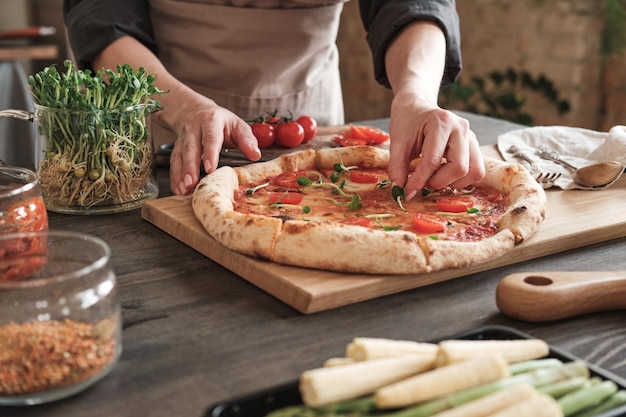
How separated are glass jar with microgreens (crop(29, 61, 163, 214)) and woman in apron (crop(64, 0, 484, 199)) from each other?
0.17m

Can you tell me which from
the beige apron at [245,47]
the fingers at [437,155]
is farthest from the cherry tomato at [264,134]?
the fingers at [437,155]

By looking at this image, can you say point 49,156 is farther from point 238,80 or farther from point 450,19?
point 450,19

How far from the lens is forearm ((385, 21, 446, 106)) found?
6.92 feet

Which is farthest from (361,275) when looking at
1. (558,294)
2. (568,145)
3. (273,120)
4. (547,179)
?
(568,145)

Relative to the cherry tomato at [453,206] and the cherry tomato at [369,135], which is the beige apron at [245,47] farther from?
the cherry tomato at [453,206]

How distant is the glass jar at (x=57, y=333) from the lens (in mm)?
986

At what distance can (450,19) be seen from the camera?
2.41 metres

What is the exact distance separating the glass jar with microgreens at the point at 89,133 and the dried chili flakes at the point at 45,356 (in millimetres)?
721

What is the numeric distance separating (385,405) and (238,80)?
6.21 feet

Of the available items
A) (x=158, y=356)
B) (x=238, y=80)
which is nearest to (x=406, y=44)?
(x=238, y=80)

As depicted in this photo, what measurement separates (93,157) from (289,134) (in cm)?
69

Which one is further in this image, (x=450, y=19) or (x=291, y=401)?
(x=450, y=19)

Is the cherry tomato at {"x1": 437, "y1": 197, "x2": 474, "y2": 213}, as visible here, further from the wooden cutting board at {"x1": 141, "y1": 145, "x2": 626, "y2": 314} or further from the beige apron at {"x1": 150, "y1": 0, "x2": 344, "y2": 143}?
the beige apron at {"x1": 150, "y1": 0, "x2": 344, "y2": 143}

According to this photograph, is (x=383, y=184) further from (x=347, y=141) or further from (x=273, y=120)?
(x=273, y=120)
